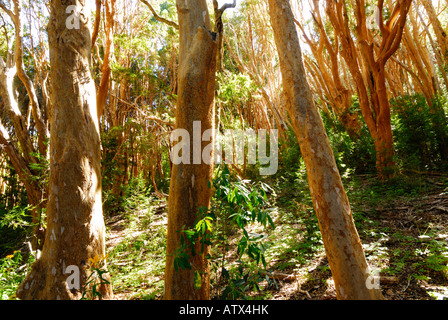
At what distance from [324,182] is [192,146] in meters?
1.19

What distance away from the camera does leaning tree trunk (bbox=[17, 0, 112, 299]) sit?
91.9 inches

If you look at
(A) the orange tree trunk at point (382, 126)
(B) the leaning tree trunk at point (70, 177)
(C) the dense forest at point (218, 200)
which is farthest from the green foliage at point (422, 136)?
(B) the leaning tree trunk at point (70, 177)

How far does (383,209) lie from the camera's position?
4746 mm

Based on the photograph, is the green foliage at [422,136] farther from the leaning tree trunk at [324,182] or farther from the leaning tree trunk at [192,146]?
the leaning tree trunk at [192,146]

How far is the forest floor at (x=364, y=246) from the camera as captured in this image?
277 cm

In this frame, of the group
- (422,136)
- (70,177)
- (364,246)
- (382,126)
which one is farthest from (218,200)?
(422,136)

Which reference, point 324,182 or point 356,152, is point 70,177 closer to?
point 324,182

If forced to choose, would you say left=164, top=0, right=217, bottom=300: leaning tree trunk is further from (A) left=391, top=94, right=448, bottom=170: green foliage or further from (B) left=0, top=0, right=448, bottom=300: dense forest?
(A) left=391, top=94, right=448, bottom=170: green foliage

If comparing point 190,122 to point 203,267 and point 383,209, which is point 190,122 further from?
point 383,209

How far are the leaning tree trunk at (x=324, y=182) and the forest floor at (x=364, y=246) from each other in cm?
54

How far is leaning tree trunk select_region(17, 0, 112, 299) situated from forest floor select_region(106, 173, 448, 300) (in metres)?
1.08

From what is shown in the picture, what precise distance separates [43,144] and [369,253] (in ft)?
21.0

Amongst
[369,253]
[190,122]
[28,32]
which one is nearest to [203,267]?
[190,122]

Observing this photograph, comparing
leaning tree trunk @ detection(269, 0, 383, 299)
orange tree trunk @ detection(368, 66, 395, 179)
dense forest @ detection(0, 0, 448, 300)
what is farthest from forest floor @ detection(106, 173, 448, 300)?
leaning tree trunk @ detection(269, 0, 383, 299)
